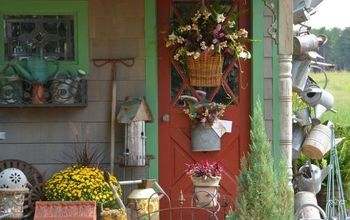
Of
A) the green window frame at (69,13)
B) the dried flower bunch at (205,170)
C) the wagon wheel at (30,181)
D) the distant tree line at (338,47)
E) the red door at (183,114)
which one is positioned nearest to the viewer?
the dried flower bunch at (205,170)

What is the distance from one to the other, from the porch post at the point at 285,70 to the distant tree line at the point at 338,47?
436 cm

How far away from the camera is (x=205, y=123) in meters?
6.53

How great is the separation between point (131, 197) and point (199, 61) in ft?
4.37

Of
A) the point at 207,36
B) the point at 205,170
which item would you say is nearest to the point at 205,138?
the point at 205,170

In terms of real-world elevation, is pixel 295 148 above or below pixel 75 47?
below

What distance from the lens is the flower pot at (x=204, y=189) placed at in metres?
5.95

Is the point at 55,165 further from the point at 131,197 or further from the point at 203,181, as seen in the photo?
the point at 203,181

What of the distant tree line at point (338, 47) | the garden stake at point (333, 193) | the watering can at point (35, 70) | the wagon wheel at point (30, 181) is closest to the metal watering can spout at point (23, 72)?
the watering can at point (35, 70)

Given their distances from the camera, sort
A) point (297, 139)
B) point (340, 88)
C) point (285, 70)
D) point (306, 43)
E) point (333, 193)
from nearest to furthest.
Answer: point (285, 70) → point (333, 193) → point (306, 43) → point (297, 139) → point (340, 88)

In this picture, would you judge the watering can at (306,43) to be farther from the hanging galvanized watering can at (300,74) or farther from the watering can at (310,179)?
the watering can at (310,179)

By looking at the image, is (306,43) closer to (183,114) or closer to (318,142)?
(318,142)

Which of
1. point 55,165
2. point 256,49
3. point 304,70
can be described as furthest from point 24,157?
point 304,70

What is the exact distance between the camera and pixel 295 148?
727cm

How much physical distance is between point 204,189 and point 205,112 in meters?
0.82
